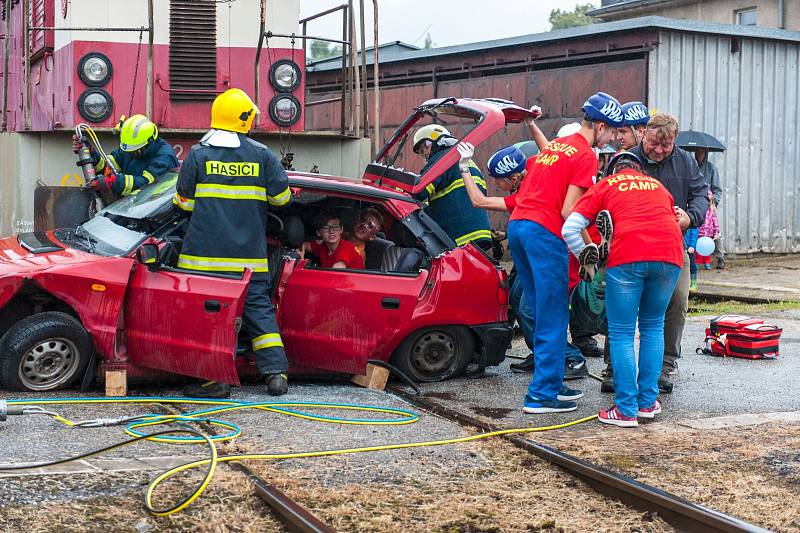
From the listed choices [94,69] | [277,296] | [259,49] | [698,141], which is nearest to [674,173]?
[277,296]

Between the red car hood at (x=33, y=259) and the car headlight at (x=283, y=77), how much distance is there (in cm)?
395

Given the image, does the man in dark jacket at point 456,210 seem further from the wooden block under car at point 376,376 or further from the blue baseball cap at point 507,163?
the wooden block under car at point 376,376

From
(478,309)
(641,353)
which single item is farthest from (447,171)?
(641,353)

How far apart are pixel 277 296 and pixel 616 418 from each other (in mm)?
2359

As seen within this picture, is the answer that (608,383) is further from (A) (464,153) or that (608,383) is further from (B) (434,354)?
(A) (464,153)

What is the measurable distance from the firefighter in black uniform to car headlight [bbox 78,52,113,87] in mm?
3704

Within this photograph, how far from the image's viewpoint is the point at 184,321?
6.95m

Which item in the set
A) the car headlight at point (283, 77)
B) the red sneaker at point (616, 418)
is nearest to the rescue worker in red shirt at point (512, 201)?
the red sneaker at point (616, 418)

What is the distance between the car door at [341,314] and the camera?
7.55m

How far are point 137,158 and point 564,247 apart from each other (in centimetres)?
424

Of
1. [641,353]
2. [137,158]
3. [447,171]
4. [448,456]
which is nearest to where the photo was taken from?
[448,456]

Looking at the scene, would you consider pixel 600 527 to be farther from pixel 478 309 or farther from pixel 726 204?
pixel 726 204

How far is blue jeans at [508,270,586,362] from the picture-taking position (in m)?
8.09

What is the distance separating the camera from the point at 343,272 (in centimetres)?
762
